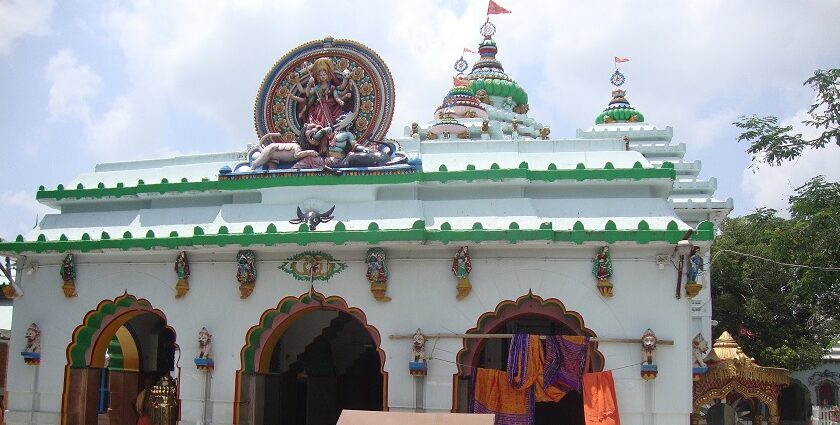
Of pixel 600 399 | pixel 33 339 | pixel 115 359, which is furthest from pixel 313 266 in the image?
pixel 115 359

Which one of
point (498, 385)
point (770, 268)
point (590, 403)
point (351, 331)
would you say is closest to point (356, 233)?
point (498, 385)

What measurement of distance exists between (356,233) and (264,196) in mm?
2645

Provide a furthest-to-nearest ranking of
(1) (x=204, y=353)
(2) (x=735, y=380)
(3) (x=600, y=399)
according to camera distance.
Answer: (2) (x=735, y=380)
(1) (x=204, y=353)
(3) (x=600, y=399)

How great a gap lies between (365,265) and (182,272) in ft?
11.0

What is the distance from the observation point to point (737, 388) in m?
17.8

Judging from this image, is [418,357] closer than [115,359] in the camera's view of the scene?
Yes

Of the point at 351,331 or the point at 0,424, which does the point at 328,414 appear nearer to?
the point at 351,331

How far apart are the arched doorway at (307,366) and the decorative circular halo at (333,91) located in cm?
344

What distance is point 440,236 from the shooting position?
51.1ft

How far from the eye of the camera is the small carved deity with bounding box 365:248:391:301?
1606 cm

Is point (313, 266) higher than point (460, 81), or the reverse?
point (460, 81)

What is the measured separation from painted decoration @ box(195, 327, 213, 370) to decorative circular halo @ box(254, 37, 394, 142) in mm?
4011

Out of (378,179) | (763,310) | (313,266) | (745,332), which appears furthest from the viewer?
(763,310)

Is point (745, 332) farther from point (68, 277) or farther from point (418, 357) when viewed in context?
point (68, 277)
